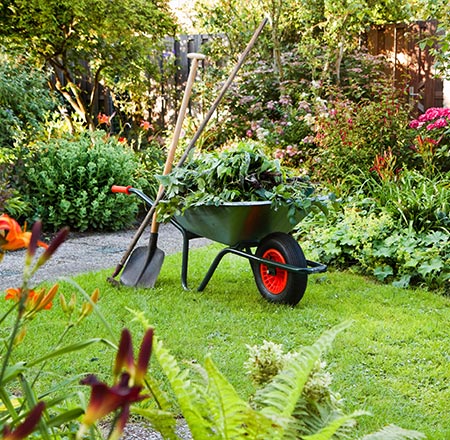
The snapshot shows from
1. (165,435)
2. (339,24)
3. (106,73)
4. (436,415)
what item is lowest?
(436,415)

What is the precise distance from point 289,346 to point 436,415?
0.81 meters

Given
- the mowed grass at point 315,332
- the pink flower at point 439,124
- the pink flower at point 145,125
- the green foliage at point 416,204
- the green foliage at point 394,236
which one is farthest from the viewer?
the pink flower at point 145,125

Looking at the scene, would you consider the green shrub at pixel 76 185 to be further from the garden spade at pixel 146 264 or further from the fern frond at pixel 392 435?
the fern frond at pixel 392 435

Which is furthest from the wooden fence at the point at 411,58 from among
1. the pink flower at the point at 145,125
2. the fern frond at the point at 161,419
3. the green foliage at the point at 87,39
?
the fern frond at the point at 161,419

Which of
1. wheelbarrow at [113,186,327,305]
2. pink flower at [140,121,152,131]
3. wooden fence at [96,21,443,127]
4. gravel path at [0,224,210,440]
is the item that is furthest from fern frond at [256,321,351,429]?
pink flower at [140,121,152,131]

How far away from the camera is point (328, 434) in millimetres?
738

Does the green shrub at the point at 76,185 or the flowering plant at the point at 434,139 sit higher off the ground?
the flowering plant at the point at 434,139

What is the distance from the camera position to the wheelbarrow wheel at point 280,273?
3484mm

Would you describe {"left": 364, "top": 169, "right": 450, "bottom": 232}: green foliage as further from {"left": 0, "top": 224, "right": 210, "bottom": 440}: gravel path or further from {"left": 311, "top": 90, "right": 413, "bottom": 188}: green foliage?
{"left": 0, "top": 224, "right": 210, "bottom": 440}: gravel path

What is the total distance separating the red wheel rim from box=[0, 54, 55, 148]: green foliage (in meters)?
3.16

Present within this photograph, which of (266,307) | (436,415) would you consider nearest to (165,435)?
(436,415)

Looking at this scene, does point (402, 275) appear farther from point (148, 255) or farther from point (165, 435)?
point (165, 435)

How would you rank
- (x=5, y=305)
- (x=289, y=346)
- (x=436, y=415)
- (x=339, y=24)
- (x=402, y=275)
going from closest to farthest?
(x=436, y=415), (x=289, y=346), (x=5, y=305), (x=402, y=275), (x=339, y=24)

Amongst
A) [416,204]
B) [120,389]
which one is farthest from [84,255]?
[120,389]
